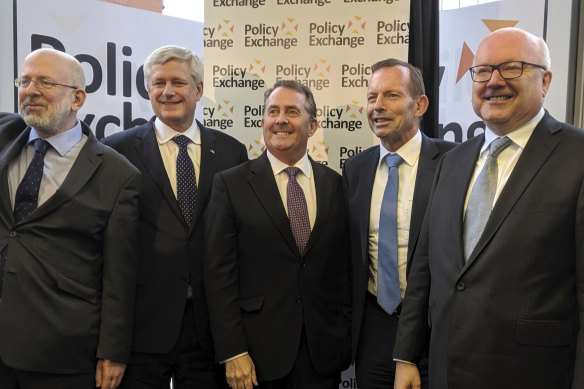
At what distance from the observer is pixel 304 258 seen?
7.85ft

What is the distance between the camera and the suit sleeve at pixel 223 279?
2307mm

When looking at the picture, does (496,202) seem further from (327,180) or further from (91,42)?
(91,42)

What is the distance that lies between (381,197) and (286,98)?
25.6 inches

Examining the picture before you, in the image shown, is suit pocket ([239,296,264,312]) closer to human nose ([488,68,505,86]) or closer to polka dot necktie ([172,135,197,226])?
polka dot necktie ([172,135,197,226])

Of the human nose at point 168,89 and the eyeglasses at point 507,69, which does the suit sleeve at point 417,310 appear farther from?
the human nose at point 168,89

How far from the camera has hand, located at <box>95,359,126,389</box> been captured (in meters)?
2.24

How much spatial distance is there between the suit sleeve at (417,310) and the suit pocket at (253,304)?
604 millimetres

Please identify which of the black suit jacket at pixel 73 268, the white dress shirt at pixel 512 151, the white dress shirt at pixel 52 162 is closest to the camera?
the white dress shirt at pixel 512 151

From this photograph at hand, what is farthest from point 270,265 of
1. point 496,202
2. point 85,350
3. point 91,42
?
point 91,42

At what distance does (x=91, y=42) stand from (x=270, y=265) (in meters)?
2.28

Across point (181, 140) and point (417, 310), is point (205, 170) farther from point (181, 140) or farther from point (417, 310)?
point (417, 310)

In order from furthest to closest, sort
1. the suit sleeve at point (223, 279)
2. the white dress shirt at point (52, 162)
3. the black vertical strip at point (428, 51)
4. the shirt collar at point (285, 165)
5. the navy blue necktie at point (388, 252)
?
the black vertical strip at point (428, 51)
the shirt collar at point (285, 165)
the navy blue necktie at point (388, 252)
the suit sleeve at point (223, 279)
the white dress shirt at point (52, 162)

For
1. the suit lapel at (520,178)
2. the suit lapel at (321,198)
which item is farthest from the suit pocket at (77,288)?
the suit lapel at (520,178)

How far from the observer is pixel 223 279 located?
2346 mm
